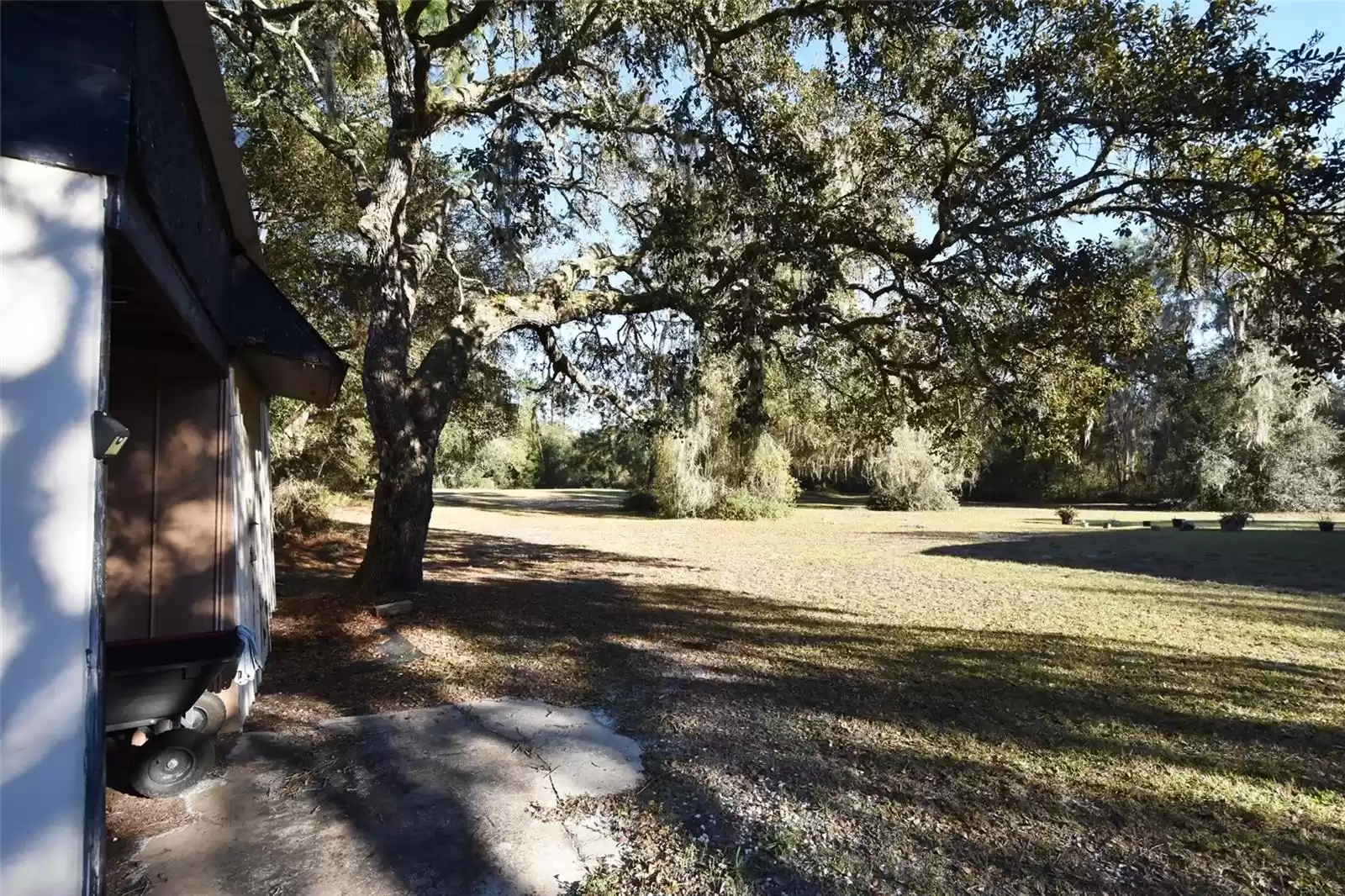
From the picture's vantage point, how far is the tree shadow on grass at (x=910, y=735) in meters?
3.40

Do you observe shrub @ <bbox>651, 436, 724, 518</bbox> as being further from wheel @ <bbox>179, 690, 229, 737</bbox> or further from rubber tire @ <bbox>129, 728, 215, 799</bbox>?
rubber tire @ <bbox>129, 728, 215, 799</bbox>

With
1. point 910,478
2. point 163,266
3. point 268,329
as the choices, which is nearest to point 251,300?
point 268,329

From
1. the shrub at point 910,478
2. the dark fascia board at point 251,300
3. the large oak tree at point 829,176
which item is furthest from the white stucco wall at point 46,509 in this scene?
the shrub at point 910,478

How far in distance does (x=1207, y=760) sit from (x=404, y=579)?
7.72m

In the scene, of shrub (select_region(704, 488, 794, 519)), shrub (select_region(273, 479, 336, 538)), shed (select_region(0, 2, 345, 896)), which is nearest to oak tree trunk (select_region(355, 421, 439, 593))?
shed (select_region(0, 2, 345, 896))

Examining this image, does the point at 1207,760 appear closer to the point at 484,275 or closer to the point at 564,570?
the point at 564,570

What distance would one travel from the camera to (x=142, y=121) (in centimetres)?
268

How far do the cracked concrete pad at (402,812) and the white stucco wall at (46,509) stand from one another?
1071mm

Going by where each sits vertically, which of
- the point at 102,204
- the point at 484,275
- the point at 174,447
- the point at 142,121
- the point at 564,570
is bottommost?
the point at 564,570

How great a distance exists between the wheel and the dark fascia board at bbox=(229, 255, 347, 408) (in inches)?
81.1

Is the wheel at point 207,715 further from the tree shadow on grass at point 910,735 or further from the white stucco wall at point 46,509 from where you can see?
the white stucco wall at point 46,509

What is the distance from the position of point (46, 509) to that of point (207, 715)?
8.74 ft

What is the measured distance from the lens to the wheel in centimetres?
432

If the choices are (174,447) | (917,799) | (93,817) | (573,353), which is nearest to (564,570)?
(573,353)
